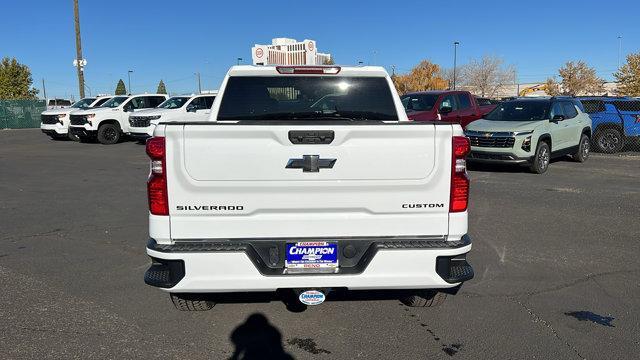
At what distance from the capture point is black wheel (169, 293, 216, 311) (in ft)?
12.6

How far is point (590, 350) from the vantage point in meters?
3.48

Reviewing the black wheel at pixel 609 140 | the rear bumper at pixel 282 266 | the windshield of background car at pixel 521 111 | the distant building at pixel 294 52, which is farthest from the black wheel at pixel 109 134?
the distant building at pixel 294 52

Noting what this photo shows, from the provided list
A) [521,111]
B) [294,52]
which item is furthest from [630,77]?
[521,111]

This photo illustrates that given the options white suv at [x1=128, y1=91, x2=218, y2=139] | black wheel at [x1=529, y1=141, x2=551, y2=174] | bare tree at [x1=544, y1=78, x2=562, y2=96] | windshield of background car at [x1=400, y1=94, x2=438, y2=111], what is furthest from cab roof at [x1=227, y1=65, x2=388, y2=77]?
bare tree at [x1=544, y1=78, x2=562, y2=96]

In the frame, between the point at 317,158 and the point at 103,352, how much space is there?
6.41 ft

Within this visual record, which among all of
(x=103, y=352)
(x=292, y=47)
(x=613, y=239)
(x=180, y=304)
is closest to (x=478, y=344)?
(x=180, y=304)

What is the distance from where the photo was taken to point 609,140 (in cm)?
1619

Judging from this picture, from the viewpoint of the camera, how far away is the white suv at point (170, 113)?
61.0 ft

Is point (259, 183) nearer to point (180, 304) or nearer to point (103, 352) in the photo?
point (180, 304)

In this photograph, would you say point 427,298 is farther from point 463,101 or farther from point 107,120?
point 107,120

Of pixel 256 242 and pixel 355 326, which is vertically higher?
pixel 256 242

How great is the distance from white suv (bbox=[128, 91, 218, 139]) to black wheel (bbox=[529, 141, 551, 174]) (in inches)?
445

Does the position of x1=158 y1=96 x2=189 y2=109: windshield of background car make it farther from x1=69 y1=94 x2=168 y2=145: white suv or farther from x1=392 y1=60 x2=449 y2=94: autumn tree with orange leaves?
x1=392 y1=60 x2=449 y2=94: autumn tree with orange leaves

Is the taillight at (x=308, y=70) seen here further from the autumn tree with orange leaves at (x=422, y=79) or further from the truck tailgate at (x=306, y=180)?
the autumn tree with orange leaves at (x=422, y=79)
